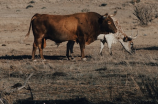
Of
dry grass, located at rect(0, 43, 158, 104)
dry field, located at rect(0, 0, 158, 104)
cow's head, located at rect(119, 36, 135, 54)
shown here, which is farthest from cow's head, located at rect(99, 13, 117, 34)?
dry grass, located at rect(0, 43, 158, 104)

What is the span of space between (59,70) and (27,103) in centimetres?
422

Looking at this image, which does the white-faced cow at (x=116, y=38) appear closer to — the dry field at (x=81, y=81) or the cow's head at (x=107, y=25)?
the cow's head at (x=107, y=25)

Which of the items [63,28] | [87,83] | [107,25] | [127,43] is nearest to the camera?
[87,83]

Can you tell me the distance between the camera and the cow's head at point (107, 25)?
50.5 feet

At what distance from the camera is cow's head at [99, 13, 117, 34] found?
15383 millimetres

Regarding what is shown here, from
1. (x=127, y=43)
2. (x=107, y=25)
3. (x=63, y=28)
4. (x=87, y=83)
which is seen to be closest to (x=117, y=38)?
(x=127, y=43)

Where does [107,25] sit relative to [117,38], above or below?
above

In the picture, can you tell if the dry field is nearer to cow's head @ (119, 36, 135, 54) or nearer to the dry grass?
the dry grass

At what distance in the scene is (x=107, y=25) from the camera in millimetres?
15508

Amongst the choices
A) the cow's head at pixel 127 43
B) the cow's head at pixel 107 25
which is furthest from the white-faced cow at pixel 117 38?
the cow's head at pixel 107 25

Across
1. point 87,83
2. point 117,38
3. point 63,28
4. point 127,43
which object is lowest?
point 87,83

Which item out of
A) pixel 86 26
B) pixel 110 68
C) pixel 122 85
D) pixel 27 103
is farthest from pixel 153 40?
pixel 27 103

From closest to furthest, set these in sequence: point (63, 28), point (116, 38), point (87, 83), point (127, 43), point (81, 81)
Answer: point (87, 83), point (81, 81), point (63, 28), point (116, 38), point (127, 43)

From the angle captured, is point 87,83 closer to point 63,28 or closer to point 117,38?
point 63,28
